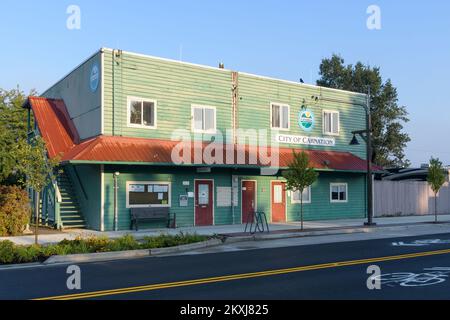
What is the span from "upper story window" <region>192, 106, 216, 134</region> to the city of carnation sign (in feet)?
12.8

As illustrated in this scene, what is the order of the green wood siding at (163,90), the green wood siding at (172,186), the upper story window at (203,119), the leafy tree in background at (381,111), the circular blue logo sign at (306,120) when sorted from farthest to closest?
the leafy tree in background at (381,111), the circular blue logo sign at (306,120), the upper story window at (203,119), the green wood siding at (163,90), the green wood siding at (172,186)

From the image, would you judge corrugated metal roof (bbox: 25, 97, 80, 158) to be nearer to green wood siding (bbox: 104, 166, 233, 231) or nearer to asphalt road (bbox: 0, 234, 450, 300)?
green wood siding (bbox: 104, 166, 233, 231)

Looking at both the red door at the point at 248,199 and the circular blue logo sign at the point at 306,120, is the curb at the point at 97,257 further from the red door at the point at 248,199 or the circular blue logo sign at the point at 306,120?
the circular blue logo sign at the point at 306,120

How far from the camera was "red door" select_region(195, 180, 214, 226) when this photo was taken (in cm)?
2228

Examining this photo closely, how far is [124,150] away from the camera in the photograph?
19.8 meters

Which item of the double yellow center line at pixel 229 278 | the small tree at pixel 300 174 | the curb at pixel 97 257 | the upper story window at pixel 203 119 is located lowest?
the curb at pixel 97 257

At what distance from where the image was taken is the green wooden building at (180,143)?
2045cm

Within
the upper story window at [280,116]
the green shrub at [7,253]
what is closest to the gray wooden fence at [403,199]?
the upper story window at [280,116]

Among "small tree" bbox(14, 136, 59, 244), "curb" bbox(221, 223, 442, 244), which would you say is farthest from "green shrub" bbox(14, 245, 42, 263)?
"curb" bbox(221, 223, 442, 244)

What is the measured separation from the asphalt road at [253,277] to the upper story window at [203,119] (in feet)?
30.6

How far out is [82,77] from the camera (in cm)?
2286
